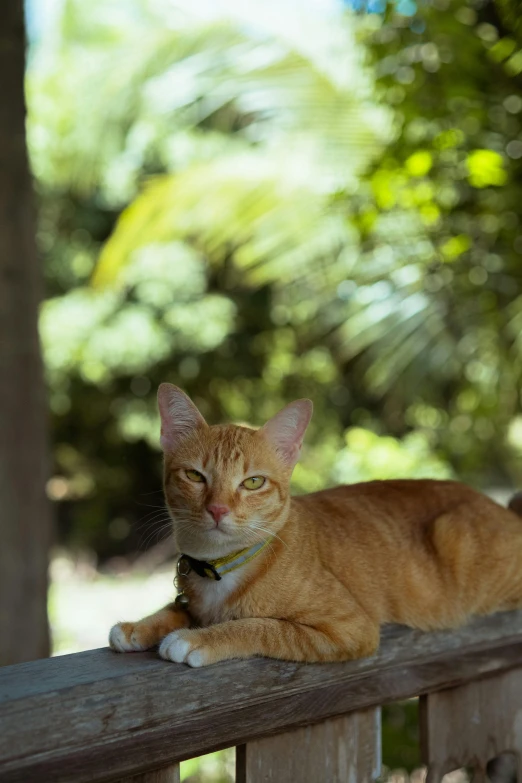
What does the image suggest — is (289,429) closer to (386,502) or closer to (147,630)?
(386,502)

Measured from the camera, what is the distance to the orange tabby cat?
5.62ft

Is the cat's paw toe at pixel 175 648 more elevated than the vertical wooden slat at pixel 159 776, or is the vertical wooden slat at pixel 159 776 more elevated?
the cat's paw toe at pixel 175 648

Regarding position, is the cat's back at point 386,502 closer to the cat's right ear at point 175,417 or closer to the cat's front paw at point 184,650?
the cat's right ear at point 175,417

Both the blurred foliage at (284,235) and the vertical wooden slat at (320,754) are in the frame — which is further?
the blurred foliage at (284,235)

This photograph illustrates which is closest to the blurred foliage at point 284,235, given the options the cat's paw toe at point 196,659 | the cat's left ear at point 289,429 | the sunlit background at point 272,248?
the sunlit background at point 272,248

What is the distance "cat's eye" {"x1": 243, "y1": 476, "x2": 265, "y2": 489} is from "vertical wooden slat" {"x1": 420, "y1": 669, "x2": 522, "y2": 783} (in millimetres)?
575

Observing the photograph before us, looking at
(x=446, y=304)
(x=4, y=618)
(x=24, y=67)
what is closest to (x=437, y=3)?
(x=24, y=67)

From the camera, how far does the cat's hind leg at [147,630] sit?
5.35ft

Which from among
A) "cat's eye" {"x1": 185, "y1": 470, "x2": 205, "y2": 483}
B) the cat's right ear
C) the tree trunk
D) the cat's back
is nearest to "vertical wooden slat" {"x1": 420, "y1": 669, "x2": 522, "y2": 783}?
the cat's back

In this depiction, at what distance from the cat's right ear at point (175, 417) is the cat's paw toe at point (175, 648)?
1.64 ft

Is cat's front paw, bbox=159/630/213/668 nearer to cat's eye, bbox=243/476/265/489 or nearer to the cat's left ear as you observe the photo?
cat's eye, bbox=243/476/265/489

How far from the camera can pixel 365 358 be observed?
7336 mm

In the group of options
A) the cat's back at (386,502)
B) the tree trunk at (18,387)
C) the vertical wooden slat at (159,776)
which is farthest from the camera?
the tree trunk at (18,387)

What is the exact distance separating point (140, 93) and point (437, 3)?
416 cm
